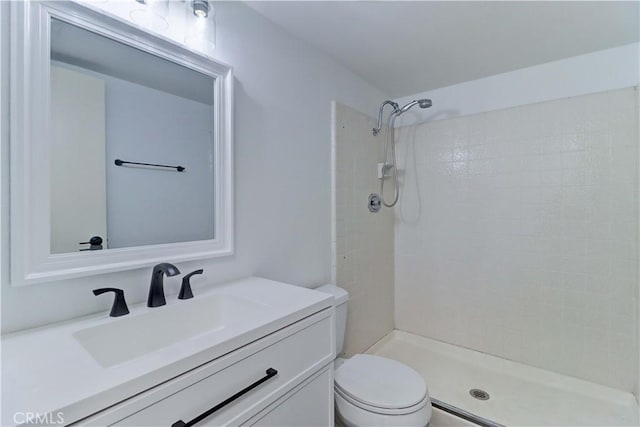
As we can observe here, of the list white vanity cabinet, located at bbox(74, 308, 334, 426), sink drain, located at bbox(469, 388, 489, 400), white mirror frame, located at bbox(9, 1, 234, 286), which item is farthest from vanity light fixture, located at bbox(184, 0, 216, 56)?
sink drain, located at bbox(469, 388, 489, 400)

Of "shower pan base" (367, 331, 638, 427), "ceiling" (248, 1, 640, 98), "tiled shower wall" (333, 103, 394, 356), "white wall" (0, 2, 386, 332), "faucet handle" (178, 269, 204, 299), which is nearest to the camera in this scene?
"faucet handle" (178, 269, 204, 299)

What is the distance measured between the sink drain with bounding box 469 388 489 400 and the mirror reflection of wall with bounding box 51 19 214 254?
5.93ft

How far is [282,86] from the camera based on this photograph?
1.58 m

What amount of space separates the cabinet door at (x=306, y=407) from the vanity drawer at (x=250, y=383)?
4cm

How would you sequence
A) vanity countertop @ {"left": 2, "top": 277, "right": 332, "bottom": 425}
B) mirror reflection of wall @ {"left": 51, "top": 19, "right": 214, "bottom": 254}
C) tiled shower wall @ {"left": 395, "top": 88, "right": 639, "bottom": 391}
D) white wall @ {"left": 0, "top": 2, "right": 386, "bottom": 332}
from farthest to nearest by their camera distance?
tiled shower wall @ {"left": 395, "top": 88, "right": 639, "bottom": 391} → white wall @ {"left": 0, "top": 2, "right": 386, "bottom": 332} → mirror reflection of wall @ {"left": 51, "top": 19, "right": 214, "bottom": 254} → vanity countertop @ {"left": 2, "top": 277, "right": 332, "bottom": 425}

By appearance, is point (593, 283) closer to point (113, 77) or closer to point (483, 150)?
point (483, 150)

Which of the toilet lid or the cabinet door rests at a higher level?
the cabinet door

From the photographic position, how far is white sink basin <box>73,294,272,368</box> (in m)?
0.84

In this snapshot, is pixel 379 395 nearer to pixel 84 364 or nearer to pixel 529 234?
pixel 84 364

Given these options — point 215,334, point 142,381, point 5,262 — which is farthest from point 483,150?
point 5,262

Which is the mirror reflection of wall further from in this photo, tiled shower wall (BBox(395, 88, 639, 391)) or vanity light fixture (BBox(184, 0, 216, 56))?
tiled shower wall (BBox(395, 88, 639, 391))

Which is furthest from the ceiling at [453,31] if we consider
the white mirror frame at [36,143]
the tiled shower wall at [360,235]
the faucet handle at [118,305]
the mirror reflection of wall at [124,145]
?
the faucet handle at [118,305]

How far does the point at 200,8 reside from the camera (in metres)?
1.15

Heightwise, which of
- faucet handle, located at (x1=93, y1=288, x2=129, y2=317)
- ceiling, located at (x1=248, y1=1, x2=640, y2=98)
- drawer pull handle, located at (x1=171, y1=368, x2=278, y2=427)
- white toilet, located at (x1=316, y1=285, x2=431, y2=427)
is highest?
ceiling, located at (x1=248, y1=1, x2=640, y2=98)
